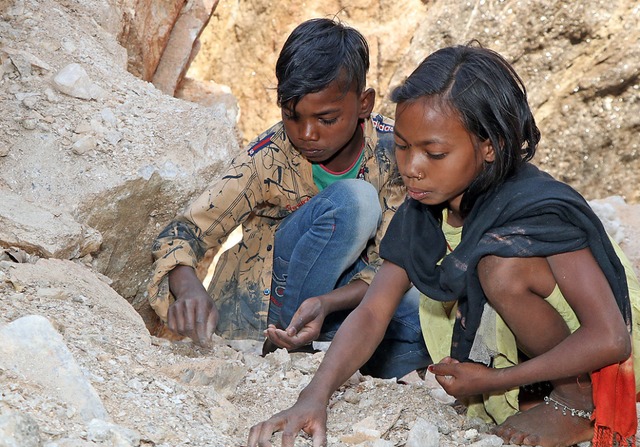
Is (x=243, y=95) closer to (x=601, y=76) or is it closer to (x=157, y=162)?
(x=601, y=76)

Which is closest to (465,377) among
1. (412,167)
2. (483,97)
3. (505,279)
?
(505,279)

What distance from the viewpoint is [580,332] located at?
2016 mm

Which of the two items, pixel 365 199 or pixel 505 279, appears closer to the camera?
pixel 505 279

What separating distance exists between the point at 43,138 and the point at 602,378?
210cm

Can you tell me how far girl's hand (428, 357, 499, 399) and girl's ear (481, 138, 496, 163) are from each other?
0.55 metres

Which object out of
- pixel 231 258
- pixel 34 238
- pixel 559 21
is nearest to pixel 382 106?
pixel 559 21

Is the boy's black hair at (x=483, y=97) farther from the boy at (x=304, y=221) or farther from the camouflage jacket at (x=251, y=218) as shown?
the camouflage jacket at (x=251, y=218)

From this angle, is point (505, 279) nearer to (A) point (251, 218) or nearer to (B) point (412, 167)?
(B) point (412, 167)

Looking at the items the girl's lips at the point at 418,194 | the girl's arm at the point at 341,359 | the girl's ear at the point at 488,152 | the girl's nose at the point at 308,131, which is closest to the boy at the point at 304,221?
the girl's nose at the point at 308,131

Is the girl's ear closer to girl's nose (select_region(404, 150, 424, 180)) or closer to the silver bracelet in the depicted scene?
girl's nose (select_region(404, 150, 424, 180))

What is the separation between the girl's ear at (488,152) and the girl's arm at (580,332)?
300 mm

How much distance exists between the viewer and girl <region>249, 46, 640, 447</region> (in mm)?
2037

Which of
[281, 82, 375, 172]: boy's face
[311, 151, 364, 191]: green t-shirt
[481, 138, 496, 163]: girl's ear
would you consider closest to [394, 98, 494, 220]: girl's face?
[481, 138, 496, 163]: girl's ear

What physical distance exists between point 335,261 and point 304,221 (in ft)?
0.61
